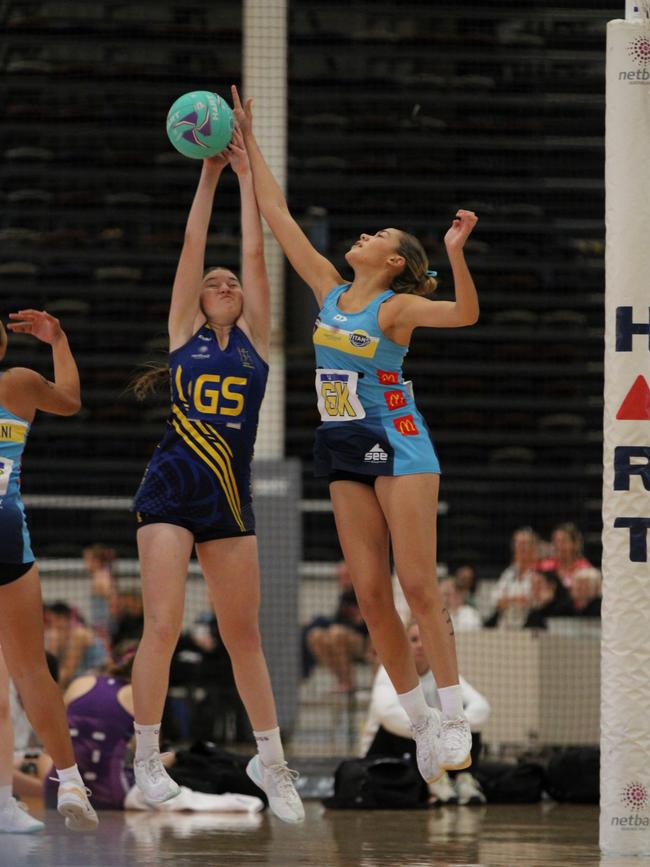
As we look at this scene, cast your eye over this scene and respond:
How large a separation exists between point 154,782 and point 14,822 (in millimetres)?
1126

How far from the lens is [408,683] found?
23.9ft

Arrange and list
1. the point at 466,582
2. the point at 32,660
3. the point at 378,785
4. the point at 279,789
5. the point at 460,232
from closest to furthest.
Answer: the point at 460,232
the point at 32,660
the point at 279,789
the point at 378,785
the point at 466,582

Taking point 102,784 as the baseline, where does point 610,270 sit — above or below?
above

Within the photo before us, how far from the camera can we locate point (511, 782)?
10.3m

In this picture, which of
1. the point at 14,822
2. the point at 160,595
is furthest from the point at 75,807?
the point at 160,595

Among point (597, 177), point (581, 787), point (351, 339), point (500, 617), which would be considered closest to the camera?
point (351, 339)

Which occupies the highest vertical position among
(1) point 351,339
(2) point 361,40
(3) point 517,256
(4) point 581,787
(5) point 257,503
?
(2) point 361,40

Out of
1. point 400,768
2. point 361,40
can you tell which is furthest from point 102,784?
point 361,40

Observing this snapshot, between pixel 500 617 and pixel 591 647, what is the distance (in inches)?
53.5

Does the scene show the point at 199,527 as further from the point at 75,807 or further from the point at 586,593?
the point at 586,593

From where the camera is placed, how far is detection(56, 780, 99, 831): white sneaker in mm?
7152

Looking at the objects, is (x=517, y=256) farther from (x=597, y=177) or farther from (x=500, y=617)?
(x=500, y=617)

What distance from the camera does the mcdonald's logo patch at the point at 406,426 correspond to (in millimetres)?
7102

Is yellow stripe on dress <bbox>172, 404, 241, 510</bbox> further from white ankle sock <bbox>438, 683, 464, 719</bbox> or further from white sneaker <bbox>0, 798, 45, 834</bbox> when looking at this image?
white sneaker <bbox>0, 798, 45, 834</bbox>
